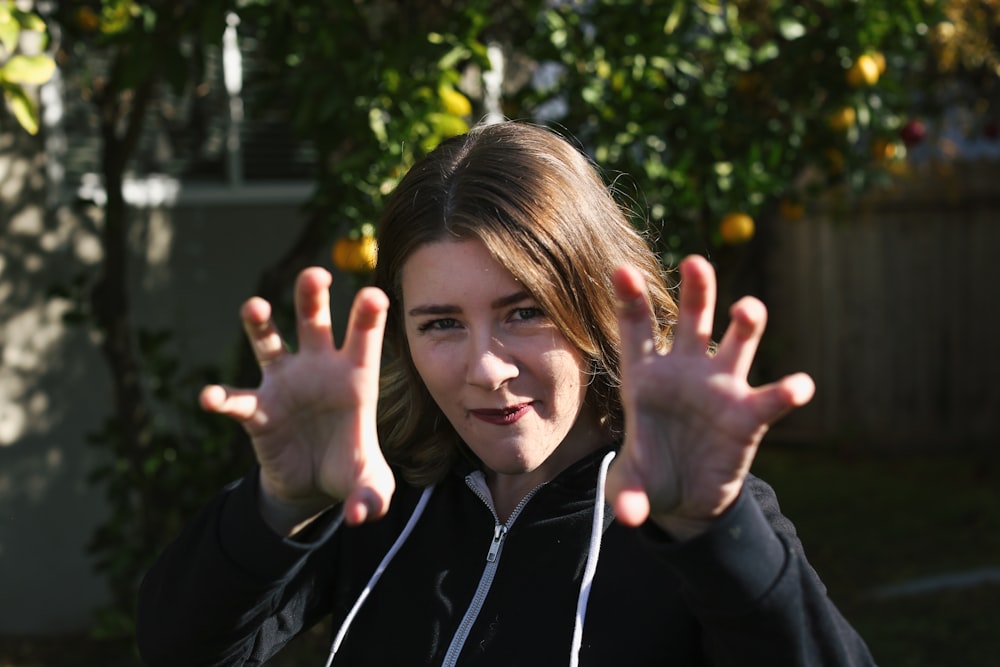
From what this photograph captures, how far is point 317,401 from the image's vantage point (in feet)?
4.89

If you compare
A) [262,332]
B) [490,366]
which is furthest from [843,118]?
[262,332]

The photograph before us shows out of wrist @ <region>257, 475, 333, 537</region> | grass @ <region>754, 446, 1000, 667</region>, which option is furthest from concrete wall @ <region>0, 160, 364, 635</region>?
wrist @ <region>257, 475, 333, 537</region>

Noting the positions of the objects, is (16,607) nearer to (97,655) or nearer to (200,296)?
(97,655)

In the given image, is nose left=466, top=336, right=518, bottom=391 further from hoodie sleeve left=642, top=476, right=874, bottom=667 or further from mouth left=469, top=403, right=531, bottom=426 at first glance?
hoodie sleeve left=642, top=476, right=874, bottom=667

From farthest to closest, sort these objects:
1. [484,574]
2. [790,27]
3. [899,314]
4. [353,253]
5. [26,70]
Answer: [899,314] < [790,27] < [353,253] < [26,70] < [484,574]

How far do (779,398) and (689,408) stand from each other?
11 cm

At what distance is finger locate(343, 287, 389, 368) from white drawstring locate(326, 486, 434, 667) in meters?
0.50

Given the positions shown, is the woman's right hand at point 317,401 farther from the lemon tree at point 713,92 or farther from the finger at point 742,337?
the lemon tree at point 713,92

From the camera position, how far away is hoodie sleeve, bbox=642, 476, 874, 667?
1379 mm

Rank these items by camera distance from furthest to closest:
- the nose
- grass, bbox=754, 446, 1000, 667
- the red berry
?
the red berry
grass, bbox=754, 446, 1000, 667
the nose

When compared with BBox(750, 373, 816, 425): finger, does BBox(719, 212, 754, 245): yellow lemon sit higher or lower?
lower

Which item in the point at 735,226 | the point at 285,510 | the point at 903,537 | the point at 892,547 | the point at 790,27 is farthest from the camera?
the point at 903,537

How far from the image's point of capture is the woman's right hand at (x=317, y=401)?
56.2 inches

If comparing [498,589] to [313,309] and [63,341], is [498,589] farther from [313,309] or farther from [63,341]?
[63,341]
